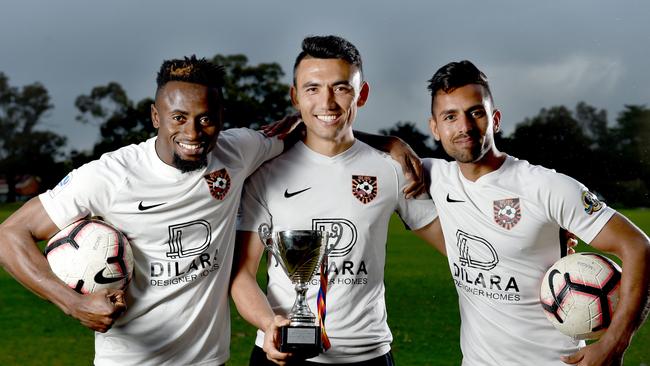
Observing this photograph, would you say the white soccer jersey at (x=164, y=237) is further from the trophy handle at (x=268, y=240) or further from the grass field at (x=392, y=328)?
the grass field at (x=392, y=328)

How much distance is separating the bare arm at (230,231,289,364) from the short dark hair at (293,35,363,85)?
953 mm

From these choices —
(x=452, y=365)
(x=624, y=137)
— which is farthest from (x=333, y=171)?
(x=624, y=137)

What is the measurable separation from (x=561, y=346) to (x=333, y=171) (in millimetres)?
1529

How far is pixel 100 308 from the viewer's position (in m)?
3.43

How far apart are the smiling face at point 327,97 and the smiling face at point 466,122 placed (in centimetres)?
48

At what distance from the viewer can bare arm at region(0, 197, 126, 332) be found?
3453 mm

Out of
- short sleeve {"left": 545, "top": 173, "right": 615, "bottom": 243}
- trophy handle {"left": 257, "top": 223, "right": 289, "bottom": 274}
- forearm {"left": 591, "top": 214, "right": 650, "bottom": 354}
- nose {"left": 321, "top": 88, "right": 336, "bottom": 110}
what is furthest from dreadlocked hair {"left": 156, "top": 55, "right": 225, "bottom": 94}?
forearm {"left": 591, "top": 214, "right": 650, "bottom": 354}

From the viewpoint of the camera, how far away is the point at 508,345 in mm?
3881

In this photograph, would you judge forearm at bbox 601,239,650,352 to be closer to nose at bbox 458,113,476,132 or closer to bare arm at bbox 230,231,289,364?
nose at bbox 458,113,476,132

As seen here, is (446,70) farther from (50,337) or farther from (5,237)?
(50,337)

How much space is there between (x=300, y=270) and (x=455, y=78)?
1306 millimetres

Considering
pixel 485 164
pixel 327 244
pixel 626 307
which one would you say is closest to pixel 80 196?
pixel 327 244

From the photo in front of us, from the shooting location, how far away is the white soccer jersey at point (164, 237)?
12.5 feet

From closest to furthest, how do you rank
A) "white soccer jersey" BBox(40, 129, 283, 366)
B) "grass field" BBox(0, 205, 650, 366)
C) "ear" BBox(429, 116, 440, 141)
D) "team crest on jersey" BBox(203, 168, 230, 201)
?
"white soccer jersey" BBox(40, 129, 283, 366), "team crest on jersey" BBox(203, 168, 230, 201), "ear" BBox(429, 116, 440, 141), "grass field" BBox(0, 205, 650, 366)
